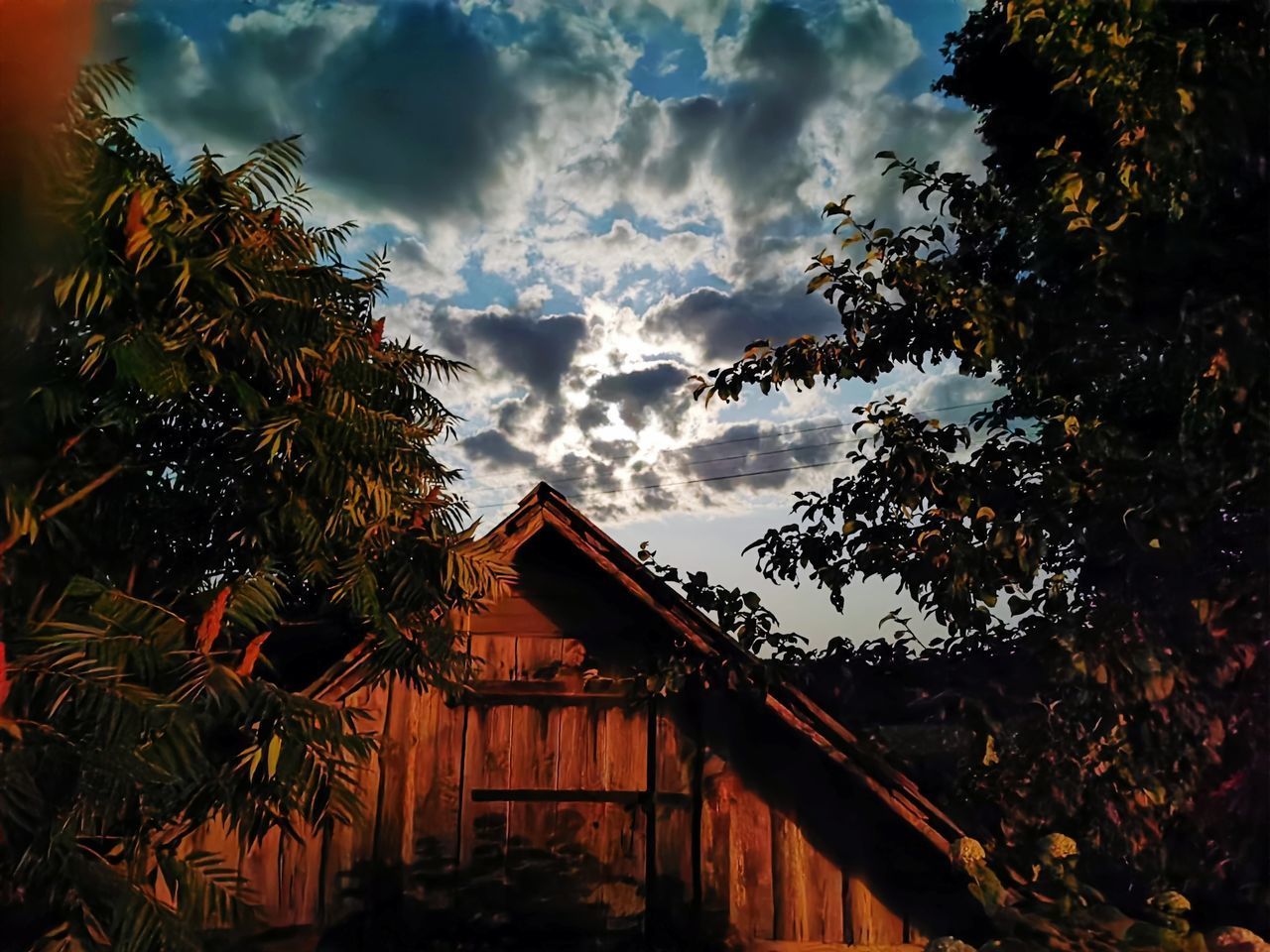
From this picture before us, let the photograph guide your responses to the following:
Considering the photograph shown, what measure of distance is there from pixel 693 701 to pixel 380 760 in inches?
95.5

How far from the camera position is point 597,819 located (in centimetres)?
775

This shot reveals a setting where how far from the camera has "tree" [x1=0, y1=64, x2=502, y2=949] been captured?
19.1 feet

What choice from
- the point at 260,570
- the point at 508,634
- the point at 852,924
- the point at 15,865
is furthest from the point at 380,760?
the point at 852,924

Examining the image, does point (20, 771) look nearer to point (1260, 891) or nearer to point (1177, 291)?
point (1260, 891)

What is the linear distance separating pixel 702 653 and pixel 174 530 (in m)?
3.81

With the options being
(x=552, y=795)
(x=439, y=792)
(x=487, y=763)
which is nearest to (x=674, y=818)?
(x=552, y=795)

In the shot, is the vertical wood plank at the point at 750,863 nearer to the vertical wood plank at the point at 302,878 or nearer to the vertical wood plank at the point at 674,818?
the vertical wood plank at the point at 674,818

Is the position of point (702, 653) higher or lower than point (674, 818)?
higher

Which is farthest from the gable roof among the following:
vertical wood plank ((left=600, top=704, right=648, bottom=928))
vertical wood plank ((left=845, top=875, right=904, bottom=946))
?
vertical wood plank ((left=600, top=704, right=648, bottom=928))

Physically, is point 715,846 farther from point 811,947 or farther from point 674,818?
point 811,947

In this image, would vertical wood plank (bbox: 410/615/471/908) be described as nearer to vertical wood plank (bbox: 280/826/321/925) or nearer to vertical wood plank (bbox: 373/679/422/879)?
vertical wood plank (bbox: 373/679/422/879)

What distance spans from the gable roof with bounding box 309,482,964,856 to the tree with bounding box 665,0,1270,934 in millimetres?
502

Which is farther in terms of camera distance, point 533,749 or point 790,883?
point 533,749

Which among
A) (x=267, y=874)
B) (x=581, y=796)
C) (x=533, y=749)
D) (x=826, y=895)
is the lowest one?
Answer: (x=826, y=895)
